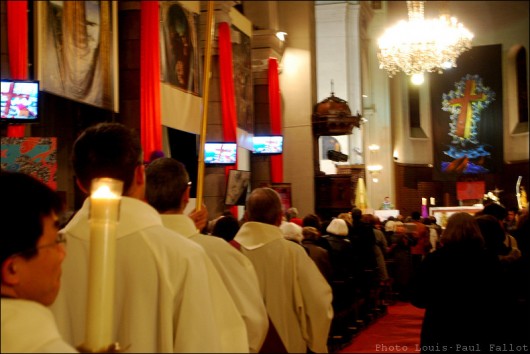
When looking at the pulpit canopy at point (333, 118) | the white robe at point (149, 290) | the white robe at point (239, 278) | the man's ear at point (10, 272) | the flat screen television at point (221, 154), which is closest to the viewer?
the man's ear at point (10, 272)

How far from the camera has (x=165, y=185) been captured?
2723 millimetres

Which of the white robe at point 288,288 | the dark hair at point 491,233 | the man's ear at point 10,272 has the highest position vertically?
the man's ear at point 10,272

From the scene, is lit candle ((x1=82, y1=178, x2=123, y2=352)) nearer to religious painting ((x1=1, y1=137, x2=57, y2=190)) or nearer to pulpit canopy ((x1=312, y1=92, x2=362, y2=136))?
religious painting ((x1=1, y1=137, x2=57, y2=190))

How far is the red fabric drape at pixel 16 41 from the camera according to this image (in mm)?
8914

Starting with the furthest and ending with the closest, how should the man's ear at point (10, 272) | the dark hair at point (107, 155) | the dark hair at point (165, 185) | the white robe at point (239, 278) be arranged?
the white robe at point (239, 278), the dark hair at point (165, 185), the dark hair at point (107, 155), the man's ear at point (10, 272)

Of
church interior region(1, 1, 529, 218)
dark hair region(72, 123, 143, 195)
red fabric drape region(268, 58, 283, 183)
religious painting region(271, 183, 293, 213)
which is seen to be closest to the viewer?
dark hair region(72, 123, 143, 195)

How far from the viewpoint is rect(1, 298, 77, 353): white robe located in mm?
1288

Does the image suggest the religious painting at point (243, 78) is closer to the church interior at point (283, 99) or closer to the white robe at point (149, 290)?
the church interior at point (283, 99)

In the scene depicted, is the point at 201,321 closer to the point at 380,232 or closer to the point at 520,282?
the point at 520,282

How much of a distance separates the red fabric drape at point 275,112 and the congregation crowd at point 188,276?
12069 millimetres

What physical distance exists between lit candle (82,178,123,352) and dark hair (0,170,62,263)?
23 cm

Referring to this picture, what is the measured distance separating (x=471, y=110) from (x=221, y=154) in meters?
18.2

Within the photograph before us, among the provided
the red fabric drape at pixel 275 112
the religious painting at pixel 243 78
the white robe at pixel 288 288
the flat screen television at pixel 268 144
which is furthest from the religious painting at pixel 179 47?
the white robe at pixel 288 288

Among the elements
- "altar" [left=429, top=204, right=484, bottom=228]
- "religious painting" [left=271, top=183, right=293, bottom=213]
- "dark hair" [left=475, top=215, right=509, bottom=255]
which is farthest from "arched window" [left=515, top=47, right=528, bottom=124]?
"dark hair" [left=475, top=215, right=509, bottom=255]
